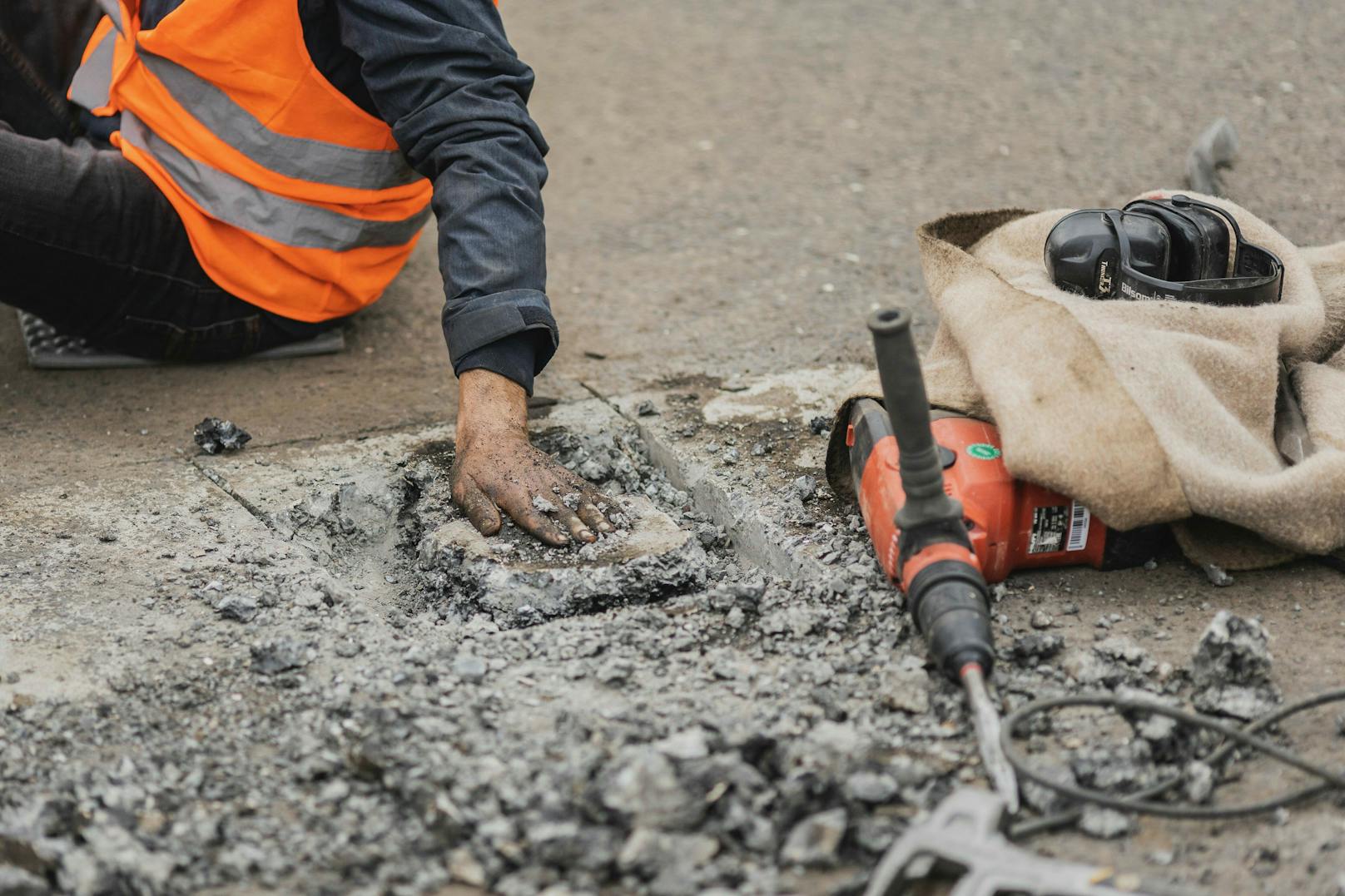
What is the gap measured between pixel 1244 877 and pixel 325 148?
7.22 feet

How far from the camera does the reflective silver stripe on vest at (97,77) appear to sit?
3039 millimetres

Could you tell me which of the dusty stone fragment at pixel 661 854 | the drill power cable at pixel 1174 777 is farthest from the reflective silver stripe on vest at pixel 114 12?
the drill power cable at pixel 1174 777

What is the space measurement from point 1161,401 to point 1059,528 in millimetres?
255

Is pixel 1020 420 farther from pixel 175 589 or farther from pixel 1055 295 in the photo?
pixel 175 589

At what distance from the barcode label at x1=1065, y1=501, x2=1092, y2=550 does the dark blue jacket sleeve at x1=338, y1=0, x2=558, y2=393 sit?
1041mm

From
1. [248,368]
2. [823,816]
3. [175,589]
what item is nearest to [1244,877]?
[823,816]

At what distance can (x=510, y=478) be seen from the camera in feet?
7.75

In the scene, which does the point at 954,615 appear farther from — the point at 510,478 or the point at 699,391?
the point at 699,391

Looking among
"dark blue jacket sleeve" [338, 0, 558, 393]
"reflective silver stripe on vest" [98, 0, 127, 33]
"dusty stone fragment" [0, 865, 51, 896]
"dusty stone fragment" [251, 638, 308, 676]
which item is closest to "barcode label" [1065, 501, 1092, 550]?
"dark blue jacket sleeve" [338, 0, 558, 393]

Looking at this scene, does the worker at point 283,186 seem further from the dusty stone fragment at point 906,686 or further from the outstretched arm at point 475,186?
→ the dusty stone fragment at point 906,686

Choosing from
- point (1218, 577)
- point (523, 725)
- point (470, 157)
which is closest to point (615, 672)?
point (523, 725)

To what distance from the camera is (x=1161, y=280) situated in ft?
7.41

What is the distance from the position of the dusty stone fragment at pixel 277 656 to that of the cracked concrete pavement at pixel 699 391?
0.02 metres

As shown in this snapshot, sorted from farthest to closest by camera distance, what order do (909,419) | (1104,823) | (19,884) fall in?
(909,419) → (1104,823) → (19,884)
